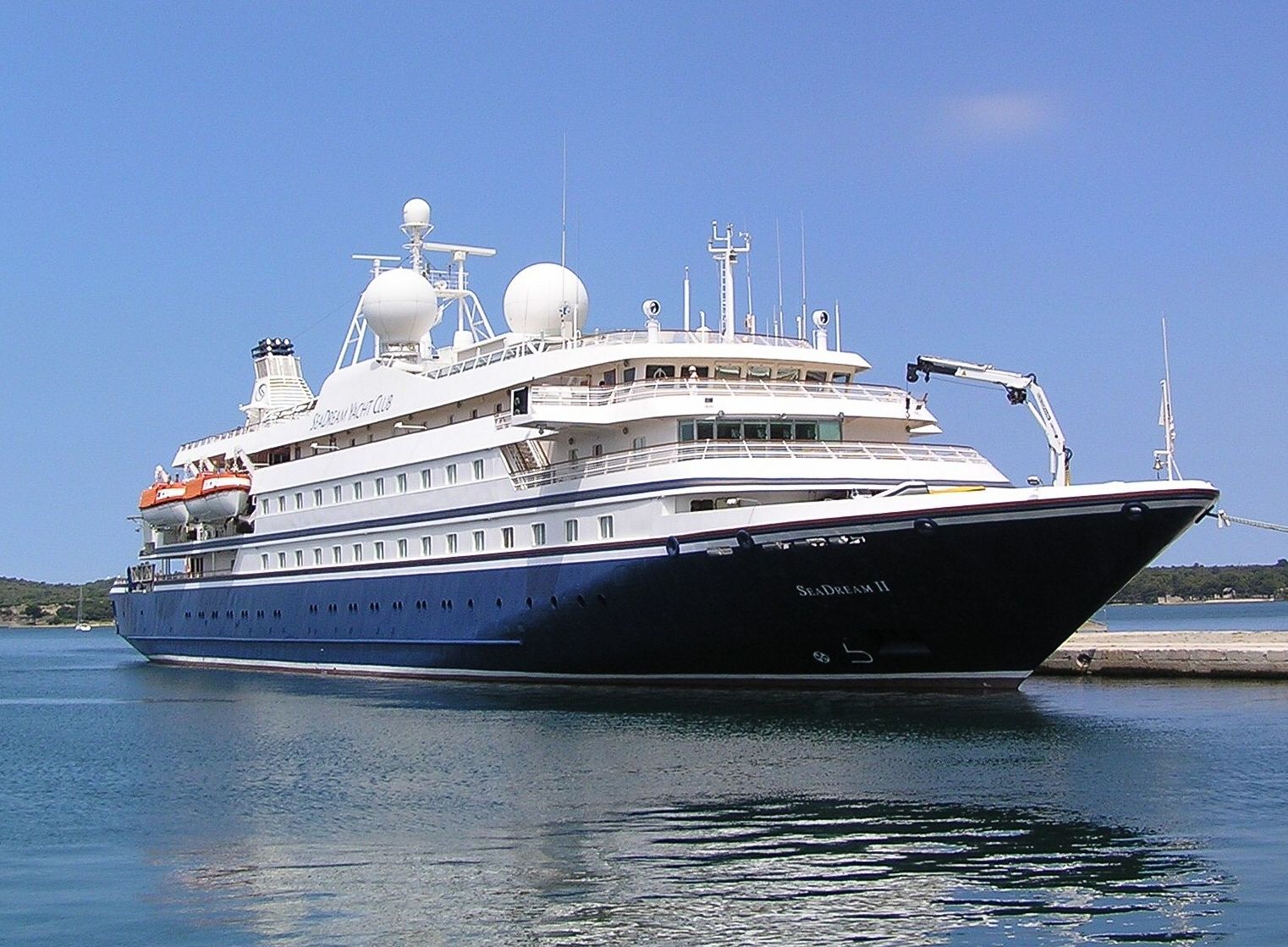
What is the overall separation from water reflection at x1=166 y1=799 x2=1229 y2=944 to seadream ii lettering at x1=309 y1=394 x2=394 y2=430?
29703 mm

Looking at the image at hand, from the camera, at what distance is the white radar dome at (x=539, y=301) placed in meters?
47.5

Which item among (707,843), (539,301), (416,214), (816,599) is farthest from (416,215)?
(707,843)

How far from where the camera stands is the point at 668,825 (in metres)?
21.9

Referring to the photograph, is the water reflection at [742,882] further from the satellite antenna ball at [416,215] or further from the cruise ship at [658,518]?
the satellite antenna ball at [416,215]

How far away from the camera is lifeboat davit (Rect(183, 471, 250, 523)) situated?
194 feet

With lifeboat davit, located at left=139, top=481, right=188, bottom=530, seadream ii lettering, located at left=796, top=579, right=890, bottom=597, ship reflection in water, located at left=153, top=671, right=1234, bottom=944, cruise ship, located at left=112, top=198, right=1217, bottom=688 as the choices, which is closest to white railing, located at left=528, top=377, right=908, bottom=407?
cruise ship, located at left=112, top=198, right=1217, bottom=688

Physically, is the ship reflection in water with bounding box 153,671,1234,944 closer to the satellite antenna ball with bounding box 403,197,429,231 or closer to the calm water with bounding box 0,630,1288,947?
the calm water with bounding box 0,630,1288,947

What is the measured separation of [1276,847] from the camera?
19484mm

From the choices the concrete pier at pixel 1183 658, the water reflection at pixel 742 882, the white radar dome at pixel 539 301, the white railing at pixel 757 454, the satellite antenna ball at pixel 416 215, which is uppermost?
the satellite antenna ball at pixel 416 215

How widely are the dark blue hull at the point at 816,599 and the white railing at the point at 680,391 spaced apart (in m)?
3.98

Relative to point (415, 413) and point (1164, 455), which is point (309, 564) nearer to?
point (415, 413)

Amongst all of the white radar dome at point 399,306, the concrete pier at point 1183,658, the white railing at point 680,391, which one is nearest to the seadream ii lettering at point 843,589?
the white railing at point 680,391

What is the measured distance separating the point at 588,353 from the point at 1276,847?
25.4m

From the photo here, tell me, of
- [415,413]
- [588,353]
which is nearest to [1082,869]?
[588,353]
